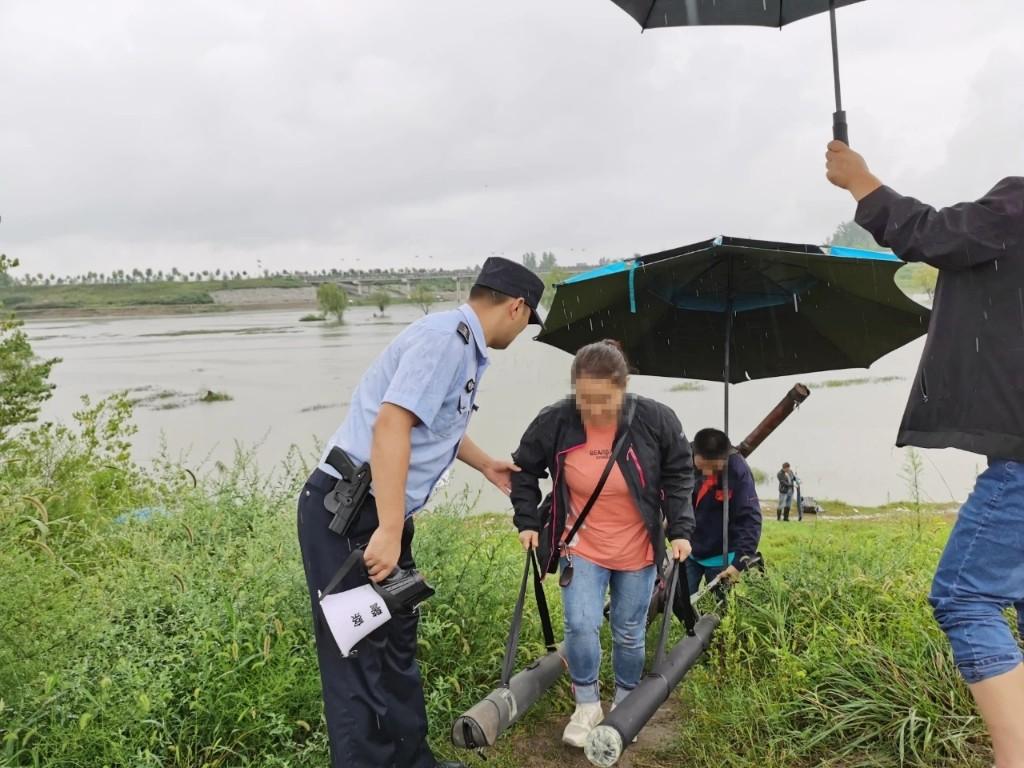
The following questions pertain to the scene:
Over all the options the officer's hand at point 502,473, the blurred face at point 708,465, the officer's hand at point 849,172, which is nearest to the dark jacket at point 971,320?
the officer's hand at point 849,172

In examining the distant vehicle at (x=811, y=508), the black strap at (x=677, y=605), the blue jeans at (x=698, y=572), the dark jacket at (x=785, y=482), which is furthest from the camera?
the distant vehicle at (x=811, y=508)

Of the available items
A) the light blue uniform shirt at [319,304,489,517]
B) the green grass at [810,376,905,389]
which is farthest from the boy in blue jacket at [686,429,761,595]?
the green grass at [810,376,905,389]

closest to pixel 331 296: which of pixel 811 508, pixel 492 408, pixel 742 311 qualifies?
pixel 492 408

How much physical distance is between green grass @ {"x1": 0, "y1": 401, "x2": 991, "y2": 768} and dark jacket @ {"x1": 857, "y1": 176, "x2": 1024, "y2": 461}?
1180 mm

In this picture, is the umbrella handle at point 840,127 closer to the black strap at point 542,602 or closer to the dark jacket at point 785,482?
the black strap at point 542,602

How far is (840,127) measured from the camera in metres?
2.68

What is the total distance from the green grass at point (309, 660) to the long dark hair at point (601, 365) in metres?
1.29

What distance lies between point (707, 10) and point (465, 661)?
3.16 metres

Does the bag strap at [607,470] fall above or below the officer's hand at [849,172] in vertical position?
below

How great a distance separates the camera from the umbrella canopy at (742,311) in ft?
13.9

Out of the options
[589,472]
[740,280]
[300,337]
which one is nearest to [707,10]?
[740,280]

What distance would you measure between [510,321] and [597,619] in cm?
131

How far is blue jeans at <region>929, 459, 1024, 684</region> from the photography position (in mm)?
2039

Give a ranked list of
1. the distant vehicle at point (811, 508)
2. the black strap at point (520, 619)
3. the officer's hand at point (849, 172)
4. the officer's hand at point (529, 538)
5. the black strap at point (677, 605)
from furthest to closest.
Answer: the distant vehicle at point (811, 508) → the officer's hand at point (529, 538) → the black strap at point (677, 605) → the black strap at point (520, 619) → the officer's hand at point (849, 172)
